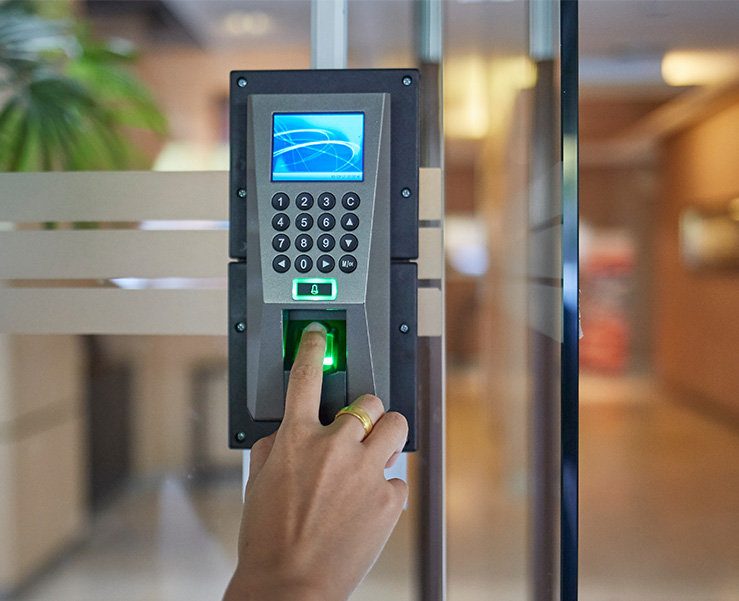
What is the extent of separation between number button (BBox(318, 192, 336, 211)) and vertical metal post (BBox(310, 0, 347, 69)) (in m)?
A: 0.49

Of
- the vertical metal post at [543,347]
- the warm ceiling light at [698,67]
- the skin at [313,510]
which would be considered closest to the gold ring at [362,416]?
the skin at [313,510]

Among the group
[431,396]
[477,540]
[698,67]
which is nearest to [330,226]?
[431,396]

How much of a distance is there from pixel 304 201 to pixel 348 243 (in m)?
0.07

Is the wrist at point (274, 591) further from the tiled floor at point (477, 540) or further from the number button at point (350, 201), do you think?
the tiled floor at point (477, 540)

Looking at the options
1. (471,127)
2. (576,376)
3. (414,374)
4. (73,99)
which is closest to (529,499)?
(576,376)

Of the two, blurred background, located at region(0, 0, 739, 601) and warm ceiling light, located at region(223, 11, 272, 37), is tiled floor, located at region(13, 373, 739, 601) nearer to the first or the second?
blurred background, located at region(0, 0, 739, 601)

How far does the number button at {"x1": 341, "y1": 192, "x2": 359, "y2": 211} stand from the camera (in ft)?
2.36

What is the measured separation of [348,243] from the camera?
716mm

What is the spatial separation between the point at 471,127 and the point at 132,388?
903 millimetres

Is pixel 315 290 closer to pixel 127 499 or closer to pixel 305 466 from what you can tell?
pixel 305 466

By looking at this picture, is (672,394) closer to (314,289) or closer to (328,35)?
(328,35)

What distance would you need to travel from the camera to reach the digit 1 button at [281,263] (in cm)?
72

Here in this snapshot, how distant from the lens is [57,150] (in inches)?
49.4

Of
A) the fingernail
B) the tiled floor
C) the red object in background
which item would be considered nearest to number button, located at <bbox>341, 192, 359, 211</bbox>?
the fingernail
